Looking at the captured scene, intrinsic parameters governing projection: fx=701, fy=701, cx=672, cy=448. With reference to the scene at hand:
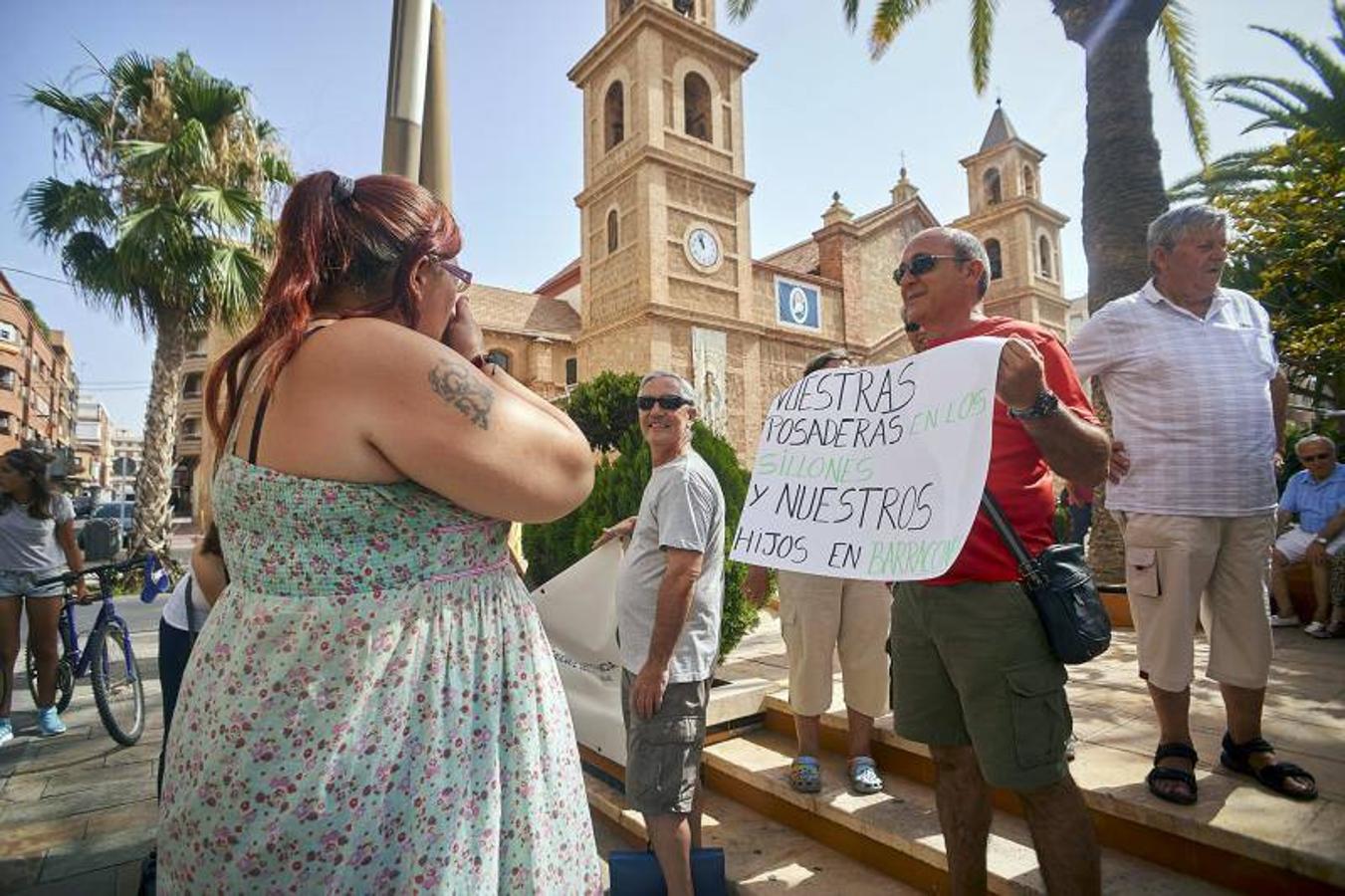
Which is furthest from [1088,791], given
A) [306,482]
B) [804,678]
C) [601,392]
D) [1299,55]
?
[1299,55]

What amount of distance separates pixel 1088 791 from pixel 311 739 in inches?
104

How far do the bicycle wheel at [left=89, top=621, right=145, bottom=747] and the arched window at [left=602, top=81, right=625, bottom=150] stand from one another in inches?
807

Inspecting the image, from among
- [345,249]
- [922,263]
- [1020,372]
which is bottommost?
[1020,372]

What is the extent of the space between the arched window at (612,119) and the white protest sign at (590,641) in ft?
70.5

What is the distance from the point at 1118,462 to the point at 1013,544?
101cm

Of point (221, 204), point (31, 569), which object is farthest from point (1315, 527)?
point (221, 204)

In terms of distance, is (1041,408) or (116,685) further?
(116,685)

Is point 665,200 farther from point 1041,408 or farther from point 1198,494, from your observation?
point 1041,408

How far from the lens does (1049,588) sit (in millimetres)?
1792

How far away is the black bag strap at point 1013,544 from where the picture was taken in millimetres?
1818

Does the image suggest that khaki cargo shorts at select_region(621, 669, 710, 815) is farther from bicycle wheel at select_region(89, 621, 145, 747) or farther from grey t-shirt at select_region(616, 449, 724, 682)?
bicycle wheel at select_region(89, 621, 145, 747)

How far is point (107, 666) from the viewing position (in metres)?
5.07

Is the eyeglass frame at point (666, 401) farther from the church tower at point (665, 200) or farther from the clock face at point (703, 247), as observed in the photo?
the clock face at point (703, 247)

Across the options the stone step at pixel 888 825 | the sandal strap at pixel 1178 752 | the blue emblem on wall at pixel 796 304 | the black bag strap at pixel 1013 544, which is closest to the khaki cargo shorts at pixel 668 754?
the stone step at pixel 888 825
